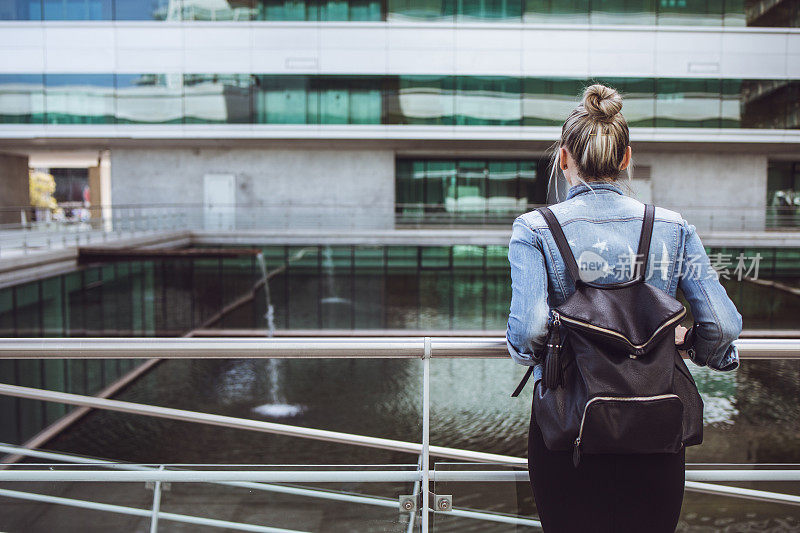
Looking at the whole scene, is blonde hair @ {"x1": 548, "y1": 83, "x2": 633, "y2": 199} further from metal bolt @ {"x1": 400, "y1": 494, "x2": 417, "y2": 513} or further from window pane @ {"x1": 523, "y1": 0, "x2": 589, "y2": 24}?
window pane @ {"x1": 523, "y1": 0, "x2": 589, "y2": 24}

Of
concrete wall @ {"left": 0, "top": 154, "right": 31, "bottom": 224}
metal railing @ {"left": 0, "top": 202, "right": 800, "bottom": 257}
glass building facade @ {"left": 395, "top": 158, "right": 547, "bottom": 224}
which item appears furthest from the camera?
concrete wall @ {"left": 0, "top": 154, "right": 31, "bottom": 224}

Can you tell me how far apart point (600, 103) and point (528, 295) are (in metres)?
0.57

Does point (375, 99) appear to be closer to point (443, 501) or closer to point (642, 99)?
point (642, 99)

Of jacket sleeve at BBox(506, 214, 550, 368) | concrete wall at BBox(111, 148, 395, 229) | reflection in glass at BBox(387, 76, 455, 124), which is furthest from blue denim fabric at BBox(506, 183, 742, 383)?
concrete wall at BBox(111, 148, 395, 229)

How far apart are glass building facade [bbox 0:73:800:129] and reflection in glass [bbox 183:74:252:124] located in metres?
0.04

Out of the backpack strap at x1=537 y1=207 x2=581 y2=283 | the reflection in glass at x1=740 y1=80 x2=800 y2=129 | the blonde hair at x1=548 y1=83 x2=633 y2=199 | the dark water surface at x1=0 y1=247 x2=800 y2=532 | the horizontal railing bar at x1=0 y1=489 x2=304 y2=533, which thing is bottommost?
the dark water surface at x1=0 y1=247 x2=800 y2=532

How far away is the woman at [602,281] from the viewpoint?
1.86 meters

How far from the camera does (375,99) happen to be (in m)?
29.2

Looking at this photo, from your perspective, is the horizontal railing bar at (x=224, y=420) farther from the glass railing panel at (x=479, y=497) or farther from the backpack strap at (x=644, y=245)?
the backpack strap at (x=644, y=245)

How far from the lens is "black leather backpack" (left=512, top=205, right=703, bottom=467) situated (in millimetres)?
1730

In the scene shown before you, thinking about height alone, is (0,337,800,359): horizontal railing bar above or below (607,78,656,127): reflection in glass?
below

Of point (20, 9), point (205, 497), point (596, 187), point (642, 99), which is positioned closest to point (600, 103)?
point (596, 187)

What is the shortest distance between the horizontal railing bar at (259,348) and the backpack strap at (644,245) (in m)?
0.63

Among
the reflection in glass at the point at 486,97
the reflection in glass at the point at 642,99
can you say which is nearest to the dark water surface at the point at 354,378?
the reflection in glass at the point at 486,97
